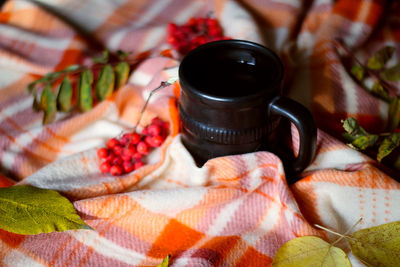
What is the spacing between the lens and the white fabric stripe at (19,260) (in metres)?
0.53

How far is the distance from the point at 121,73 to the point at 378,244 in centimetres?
50

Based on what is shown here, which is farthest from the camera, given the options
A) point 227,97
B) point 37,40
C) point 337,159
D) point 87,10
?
point 87,10

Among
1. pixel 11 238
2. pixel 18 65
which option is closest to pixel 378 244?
pixel 11 238

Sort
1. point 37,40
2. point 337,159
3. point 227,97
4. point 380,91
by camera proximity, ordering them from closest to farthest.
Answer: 1. point 227,97
2. point 337,159
3. point 380,91
4. point 37,40

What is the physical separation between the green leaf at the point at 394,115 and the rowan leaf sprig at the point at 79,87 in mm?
445

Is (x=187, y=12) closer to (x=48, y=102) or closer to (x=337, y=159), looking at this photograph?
(x=48, y=102)

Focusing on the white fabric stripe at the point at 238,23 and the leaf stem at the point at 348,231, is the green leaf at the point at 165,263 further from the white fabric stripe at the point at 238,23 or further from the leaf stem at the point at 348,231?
the white fabric stripe at the point at 238,23

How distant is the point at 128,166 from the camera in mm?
640

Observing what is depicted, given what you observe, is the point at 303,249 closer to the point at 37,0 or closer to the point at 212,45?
the point at 212,45

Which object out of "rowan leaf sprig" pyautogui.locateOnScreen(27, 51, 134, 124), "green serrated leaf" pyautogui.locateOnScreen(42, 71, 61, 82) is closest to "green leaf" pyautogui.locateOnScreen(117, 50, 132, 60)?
"rowan leaf sprig" pyautogui.locateOnScreen(27, 51, 134, 124)

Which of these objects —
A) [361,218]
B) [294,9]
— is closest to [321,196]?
[361,218]

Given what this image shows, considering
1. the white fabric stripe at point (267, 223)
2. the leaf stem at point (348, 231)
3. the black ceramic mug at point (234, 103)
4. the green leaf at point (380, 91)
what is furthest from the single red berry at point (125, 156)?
the green leaf at point (380, 91)

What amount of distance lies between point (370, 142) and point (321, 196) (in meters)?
0.11

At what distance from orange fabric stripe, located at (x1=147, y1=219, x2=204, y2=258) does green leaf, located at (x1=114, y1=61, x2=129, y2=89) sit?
0.31 metres
